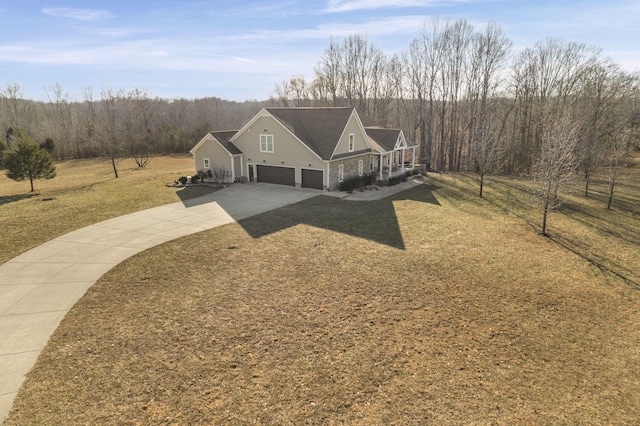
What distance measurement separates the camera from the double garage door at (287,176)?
26.6 metres

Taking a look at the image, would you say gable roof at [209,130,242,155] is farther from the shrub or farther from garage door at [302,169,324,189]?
garage door at [302,169,324,189]

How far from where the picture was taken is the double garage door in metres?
26.6

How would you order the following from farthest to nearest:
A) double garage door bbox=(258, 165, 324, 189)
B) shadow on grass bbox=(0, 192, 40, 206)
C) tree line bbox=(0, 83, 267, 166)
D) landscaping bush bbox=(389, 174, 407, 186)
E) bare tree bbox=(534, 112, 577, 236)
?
tree line bbox=(0, 83, 267, 166), landscaping bush bbox=(389, 174, 407, 186), double garage door bbox=(258, 165, 324, 189), shadow on grass bbox=(0, 192, 40, 206), bare tree bbox=(534, 112, 577, 236)

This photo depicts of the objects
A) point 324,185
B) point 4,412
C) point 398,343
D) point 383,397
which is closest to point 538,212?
point 324,185

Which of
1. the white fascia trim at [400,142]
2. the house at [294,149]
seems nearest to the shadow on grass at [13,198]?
the house at [294,149]

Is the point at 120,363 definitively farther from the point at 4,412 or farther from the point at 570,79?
the point at 570,79

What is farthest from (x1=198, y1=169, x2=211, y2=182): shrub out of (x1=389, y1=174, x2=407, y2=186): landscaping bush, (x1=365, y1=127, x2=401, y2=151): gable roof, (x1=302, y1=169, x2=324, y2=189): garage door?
(x1=389, y1=174, x2=407, y2=186): landscaping bush

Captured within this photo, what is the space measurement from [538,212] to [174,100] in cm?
9209

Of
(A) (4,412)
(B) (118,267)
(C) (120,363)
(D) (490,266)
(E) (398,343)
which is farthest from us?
(D) (490,266)

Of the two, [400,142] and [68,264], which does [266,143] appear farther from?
[68,264]

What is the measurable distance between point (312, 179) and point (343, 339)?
63.0ft

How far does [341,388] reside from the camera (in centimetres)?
699

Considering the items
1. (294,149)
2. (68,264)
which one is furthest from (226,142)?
(68,264)

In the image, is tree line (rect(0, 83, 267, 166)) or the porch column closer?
the porch column
